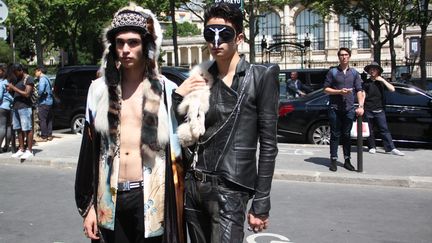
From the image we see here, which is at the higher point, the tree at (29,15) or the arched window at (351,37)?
the arched window at (351,37)

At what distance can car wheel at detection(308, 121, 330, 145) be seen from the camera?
11898 millimetres

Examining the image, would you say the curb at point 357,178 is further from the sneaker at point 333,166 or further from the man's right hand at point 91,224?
the man's right hand at point 91,224

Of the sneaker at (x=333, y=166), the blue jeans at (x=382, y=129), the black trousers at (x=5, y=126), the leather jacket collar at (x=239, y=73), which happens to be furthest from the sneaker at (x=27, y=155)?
the leather jacket collar at (x=239, y=73)

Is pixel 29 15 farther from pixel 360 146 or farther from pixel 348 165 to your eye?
pixel 360 146

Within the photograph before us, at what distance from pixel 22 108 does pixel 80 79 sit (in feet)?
13.9

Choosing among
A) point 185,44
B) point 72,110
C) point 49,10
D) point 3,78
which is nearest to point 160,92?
point 3,78

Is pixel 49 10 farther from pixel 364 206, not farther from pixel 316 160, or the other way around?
pixel 364 206

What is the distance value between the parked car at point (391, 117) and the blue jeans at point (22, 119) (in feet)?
18.4

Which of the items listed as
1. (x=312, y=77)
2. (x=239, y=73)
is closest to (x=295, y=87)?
(x=312, y=77)

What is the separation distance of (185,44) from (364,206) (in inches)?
2802

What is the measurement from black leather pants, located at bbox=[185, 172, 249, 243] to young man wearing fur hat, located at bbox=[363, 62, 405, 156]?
789 cm

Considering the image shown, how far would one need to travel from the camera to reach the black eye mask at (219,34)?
2.90 meters

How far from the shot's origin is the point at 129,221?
120 inches

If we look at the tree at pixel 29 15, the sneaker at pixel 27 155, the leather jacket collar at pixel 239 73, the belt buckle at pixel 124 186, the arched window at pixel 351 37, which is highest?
the arched window at pixel 351 37
